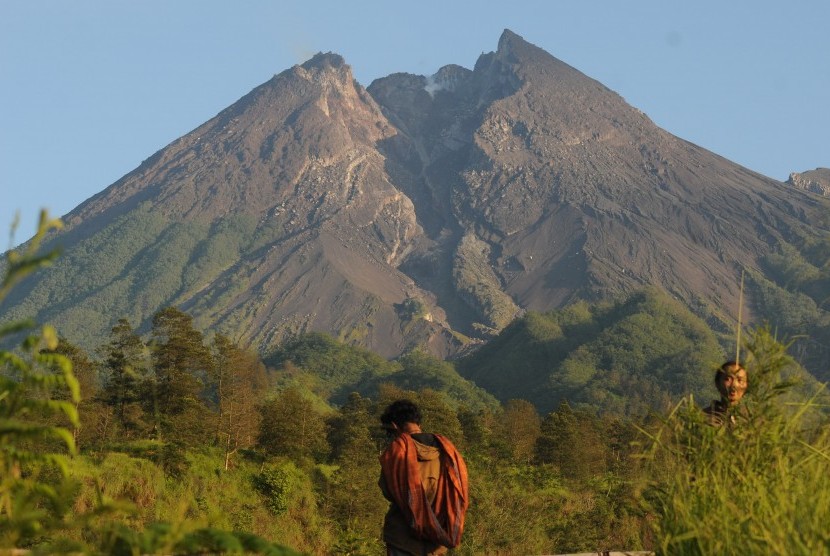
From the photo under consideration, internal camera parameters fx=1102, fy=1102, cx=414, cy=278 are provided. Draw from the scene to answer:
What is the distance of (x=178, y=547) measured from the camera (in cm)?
360

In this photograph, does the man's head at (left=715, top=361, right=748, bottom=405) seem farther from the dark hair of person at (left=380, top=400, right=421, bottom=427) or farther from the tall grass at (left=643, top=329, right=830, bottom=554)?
the dark hair of person at (left=380, top=400, right=421, bottom=427)

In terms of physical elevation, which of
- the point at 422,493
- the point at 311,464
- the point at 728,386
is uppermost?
the point at 728,386

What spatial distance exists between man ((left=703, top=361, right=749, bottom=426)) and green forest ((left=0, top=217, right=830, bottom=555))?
0.45 feet

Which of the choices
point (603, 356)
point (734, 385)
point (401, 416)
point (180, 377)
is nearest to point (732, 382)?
point (734, 385)

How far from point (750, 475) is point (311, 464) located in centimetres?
2742

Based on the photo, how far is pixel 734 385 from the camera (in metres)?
6.39

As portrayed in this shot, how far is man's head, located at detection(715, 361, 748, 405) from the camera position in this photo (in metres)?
6.36

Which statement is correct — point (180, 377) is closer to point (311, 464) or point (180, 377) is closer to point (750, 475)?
point (311, 464)

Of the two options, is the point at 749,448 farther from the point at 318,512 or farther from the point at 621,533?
the point at 318,512

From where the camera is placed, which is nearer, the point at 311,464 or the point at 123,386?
the point at 123,386

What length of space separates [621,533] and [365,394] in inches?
4263

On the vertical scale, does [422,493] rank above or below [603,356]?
below

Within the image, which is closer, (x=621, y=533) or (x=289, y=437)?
(x=621, y=533)

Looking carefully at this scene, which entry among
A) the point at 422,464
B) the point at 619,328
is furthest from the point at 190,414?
the point at 619,328
